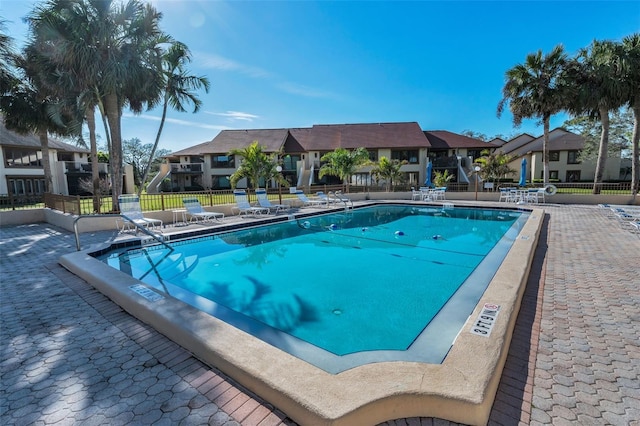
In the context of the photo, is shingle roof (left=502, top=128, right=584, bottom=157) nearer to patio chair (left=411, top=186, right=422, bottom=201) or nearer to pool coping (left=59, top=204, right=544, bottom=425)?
patio chair (left=411, top=186, right=422, bottom=201)

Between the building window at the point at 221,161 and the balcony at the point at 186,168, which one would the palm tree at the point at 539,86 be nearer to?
the building window at the point at 221,161

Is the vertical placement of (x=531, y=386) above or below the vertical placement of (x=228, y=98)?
below

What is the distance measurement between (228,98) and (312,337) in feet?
78.5

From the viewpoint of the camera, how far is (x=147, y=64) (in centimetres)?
1355

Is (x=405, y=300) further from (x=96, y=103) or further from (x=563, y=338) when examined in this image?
(x=96, y=103)

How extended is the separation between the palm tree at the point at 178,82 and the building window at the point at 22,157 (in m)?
21.0

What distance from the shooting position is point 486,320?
3523 millimetres

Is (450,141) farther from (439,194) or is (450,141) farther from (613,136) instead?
(613,136)

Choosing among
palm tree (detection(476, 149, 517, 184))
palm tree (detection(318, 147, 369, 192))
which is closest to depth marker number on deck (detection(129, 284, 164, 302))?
palm tree (detection(318, 147, 369, 192))

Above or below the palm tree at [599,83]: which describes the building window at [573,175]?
below

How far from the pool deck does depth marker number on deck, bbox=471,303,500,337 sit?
1.02 feet

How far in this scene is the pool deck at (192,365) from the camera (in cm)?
237

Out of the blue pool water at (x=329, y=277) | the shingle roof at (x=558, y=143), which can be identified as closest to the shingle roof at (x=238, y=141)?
the blue pool water at (x=329, y=277)

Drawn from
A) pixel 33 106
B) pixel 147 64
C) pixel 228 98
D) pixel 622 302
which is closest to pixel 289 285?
pixel 622 302
